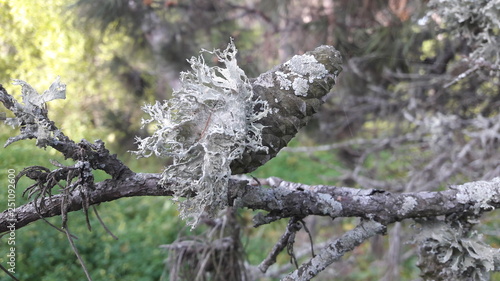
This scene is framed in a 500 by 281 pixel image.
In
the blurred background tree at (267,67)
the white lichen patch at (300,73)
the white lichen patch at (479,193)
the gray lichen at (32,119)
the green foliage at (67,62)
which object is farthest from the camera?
the blurred background tree at (267,67)

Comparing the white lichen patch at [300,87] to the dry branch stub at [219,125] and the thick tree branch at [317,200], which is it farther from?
the thick tree branch at [317,200]

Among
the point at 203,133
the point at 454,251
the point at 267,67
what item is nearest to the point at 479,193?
the point at 454,251

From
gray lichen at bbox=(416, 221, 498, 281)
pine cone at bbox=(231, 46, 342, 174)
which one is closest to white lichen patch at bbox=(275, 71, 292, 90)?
pine cone at bbox=(231, 46, 342, 174)

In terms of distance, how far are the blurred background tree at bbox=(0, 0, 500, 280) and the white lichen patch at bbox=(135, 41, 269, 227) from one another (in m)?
0.66

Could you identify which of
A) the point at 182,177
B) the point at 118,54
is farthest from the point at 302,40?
the point at 182,177

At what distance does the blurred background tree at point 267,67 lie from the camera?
1.35 meters

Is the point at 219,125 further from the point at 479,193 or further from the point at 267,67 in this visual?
the point at 267,67

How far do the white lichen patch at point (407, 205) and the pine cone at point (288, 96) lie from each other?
0.76 feet

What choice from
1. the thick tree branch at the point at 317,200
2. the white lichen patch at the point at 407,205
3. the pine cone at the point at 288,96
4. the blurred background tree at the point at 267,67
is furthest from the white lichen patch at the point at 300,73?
the blurred background tree at the point at 267,67

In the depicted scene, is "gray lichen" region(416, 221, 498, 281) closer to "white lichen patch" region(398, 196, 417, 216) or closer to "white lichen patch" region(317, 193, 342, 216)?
"white lichen patch" region(398, 196, 417, 216)

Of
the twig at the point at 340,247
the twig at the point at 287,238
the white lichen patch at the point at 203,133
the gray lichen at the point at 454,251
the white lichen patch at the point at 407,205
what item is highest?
the white lichen patch at the point at 203,133

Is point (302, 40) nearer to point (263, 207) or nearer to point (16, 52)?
point (16, 52)

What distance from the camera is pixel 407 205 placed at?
67cm

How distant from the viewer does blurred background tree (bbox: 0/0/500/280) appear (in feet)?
4.42
